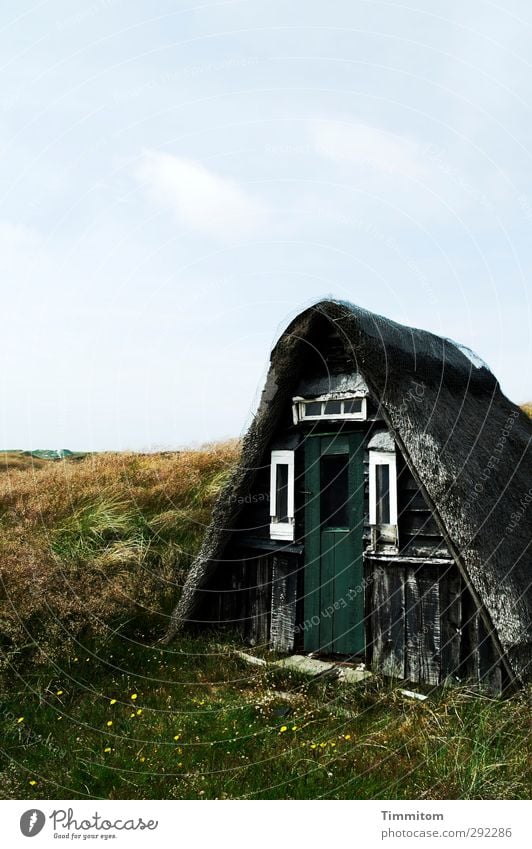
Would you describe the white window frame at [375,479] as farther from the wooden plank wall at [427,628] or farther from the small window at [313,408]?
the small window at [313,408]

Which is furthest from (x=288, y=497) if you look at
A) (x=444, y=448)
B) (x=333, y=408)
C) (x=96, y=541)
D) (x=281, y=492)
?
(x=96, y=541)

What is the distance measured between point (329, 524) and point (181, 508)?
506 cm

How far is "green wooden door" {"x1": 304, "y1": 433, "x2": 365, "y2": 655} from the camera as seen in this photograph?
7.46 meters

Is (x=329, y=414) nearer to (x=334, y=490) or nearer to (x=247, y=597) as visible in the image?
(x=334, y=490)

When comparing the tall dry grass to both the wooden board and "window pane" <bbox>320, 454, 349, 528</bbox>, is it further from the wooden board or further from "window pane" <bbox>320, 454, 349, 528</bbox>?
the wooden board

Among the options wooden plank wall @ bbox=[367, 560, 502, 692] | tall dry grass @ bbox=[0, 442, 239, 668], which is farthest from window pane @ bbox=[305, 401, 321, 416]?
tall dry grass @ bbox=[0, 442, 239, 668]

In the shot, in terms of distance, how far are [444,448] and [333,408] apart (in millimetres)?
1461

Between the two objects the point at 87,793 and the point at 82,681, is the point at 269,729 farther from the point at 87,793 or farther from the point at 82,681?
the point at 82,681

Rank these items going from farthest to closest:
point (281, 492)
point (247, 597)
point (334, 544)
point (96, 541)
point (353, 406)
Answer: point (96, 541) → point (247, 597) → point (281, 492) → point (334, 544) → point (353, 406)

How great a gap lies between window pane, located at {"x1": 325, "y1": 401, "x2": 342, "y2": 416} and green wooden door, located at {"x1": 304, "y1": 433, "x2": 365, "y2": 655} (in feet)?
0.86

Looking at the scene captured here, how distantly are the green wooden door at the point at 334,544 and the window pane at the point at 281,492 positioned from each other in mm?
272

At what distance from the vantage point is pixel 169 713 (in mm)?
6359
